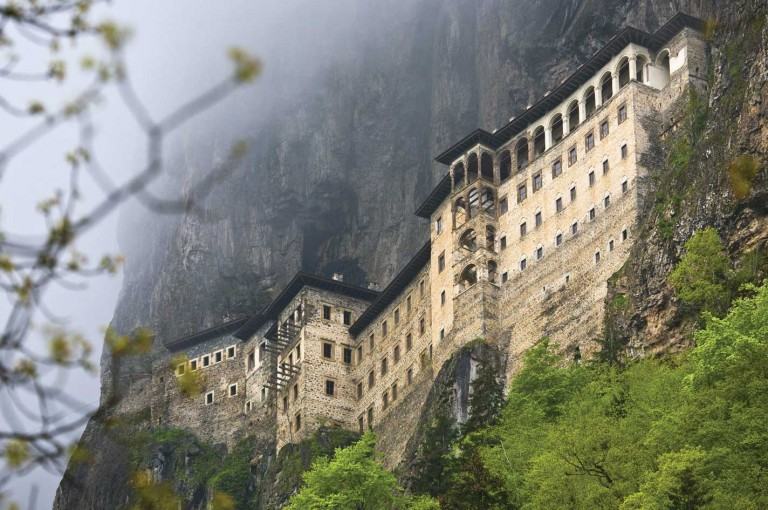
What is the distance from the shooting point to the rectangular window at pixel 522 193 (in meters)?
68.1

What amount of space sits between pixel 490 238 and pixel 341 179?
36.0 metres

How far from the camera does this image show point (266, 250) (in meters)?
104

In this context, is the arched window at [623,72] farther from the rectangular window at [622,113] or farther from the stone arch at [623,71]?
the rectangular window at [622,113]

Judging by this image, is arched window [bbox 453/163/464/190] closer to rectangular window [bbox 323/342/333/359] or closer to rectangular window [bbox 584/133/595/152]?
rectangular window [bbox 584/133/595/152]

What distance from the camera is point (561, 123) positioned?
68875 millimetres

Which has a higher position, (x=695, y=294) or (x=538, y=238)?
(x=538, y=238)

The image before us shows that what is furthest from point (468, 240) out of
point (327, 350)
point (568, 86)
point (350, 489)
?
point (350, 489)

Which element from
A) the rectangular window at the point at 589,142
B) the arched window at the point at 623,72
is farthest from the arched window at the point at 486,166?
the arched window at the point at 623,72

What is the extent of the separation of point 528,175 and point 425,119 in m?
32.8

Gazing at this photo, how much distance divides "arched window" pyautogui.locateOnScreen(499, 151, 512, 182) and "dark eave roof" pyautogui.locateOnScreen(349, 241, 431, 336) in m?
5.71

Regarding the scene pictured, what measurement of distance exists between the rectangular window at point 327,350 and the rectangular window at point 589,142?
2371 cm

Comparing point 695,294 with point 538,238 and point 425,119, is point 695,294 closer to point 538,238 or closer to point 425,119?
point 538,238

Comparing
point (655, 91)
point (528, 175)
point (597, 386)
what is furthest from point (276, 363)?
point (597, 386)

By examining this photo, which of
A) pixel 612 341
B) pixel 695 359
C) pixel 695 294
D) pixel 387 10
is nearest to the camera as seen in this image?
pixel 695 359
